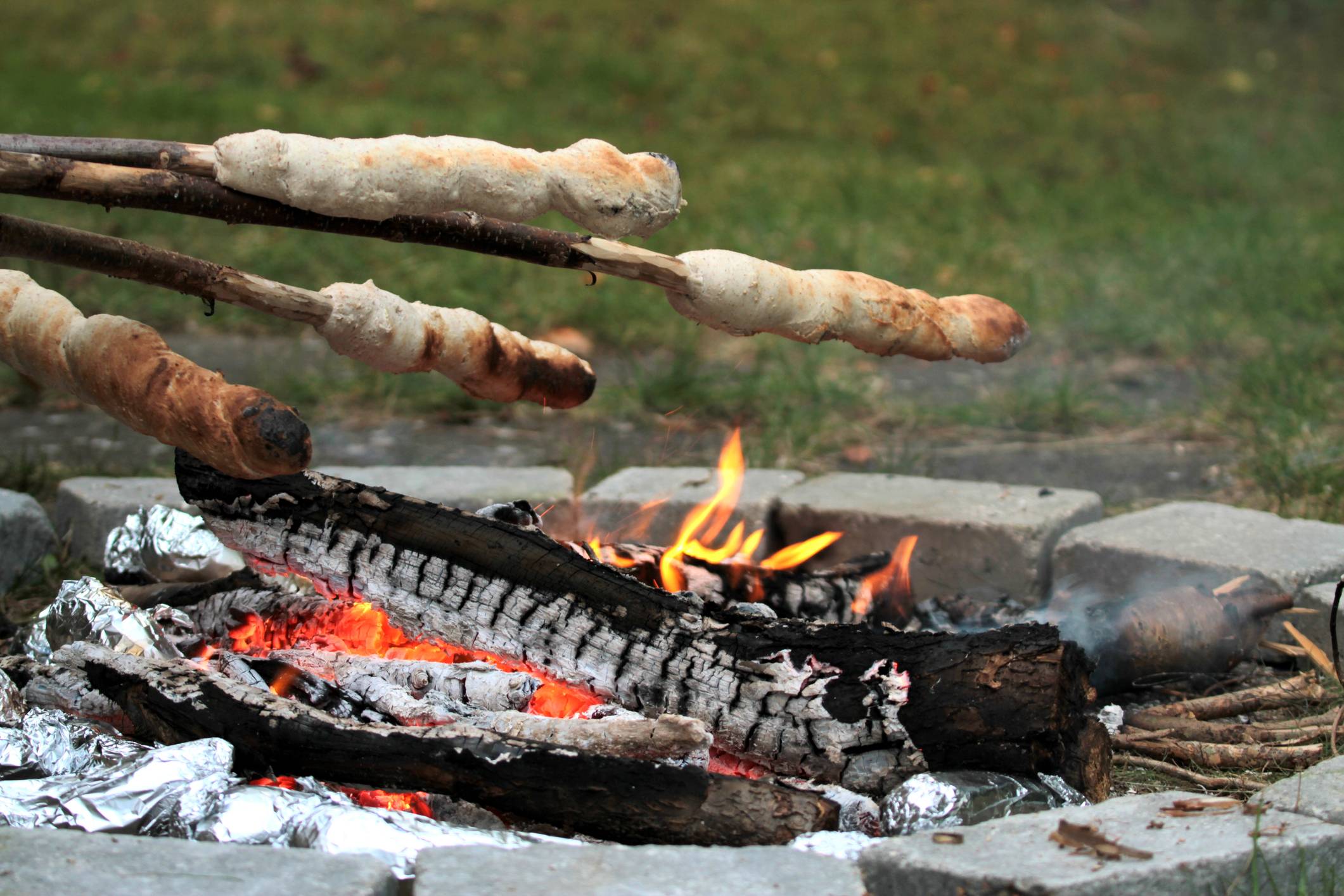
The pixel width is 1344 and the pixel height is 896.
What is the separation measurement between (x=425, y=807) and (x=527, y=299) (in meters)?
3.52

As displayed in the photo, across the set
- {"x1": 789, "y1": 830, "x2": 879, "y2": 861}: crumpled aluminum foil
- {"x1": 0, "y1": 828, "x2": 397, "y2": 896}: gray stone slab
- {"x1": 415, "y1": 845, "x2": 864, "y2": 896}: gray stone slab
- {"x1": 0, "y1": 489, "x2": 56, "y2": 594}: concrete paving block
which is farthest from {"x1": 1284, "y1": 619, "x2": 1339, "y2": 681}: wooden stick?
{"x1": 0, "y1": 489, "x2": 56, "y2": 594}: concrete paving block

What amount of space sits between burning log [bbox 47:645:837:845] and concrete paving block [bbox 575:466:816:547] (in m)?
1.24

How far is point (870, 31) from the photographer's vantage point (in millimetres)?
9586

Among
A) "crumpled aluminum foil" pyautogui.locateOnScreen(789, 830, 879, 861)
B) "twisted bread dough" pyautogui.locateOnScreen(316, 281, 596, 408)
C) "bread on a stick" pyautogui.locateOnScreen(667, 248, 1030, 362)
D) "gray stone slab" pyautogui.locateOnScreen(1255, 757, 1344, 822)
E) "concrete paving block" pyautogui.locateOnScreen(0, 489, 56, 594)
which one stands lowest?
"concrete paving block" pyautogui.locateOnScreen(0, 489, 56, 594)

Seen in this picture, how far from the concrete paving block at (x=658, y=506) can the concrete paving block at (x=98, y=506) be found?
902 mm

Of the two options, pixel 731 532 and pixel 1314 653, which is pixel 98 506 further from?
pixel 1314 653

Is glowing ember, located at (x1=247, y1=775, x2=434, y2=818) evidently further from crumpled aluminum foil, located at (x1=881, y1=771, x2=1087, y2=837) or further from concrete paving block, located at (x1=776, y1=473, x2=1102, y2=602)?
concrete paving block, located at (x1=776, y1=473, x2=1102, y2=602)

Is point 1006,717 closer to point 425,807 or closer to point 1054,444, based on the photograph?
point 425,807

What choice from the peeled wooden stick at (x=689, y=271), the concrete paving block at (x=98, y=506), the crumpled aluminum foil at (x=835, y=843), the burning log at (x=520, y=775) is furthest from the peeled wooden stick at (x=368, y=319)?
the concrete paving block at (x=98, y=506)

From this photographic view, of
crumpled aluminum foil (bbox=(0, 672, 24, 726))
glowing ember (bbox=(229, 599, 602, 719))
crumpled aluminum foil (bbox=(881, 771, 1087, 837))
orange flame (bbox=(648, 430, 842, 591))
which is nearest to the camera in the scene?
crumpled aluminum foil (bbox=(881, 771, 1087, 837))

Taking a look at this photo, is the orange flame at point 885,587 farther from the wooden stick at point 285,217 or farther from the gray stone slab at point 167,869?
the gray stone slab at point 167,869

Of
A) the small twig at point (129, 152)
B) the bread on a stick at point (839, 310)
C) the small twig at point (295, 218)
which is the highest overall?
the small twig at point (129, 152)

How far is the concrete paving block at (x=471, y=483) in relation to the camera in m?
3.02

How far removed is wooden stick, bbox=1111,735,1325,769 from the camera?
6.87 ft
